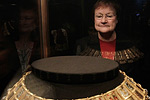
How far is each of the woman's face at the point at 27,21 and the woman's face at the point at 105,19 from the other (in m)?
0.52

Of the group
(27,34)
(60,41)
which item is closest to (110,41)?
(60,41)

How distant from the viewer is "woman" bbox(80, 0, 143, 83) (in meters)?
1.30

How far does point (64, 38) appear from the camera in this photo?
140 cm

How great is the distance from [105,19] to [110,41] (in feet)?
0.64

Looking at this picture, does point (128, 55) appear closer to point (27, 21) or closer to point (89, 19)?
point (89, 19)

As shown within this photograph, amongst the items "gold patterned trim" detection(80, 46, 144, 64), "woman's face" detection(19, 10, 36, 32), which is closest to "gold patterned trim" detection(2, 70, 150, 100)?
"gold patterned trim" detection(80, 46, 144, 64)

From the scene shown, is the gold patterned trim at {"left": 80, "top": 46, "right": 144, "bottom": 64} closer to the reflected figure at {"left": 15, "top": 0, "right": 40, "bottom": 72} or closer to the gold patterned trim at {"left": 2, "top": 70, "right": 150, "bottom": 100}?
the gold patterned trim at {"left": 2, "top": 70, "right": 150, "bottom": 100}

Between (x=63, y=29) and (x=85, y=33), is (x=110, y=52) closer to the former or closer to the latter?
(x=85, y=33)

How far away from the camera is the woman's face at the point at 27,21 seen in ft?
4.24

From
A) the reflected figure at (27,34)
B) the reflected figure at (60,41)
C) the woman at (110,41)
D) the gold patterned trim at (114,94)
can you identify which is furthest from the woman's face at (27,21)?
the gold patterned trim at (114,94)

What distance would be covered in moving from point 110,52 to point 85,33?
0.88 feet

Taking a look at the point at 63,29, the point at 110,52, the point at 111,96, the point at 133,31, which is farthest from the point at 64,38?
the point at 111,96

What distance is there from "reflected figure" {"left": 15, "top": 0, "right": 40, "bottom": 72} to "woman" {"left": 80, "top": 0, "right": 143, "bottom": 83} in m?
0.43

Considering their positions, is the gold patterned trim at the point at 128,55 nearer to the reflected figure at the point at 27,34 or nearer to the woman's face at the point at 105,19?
the woman's face at the point at 105,19
